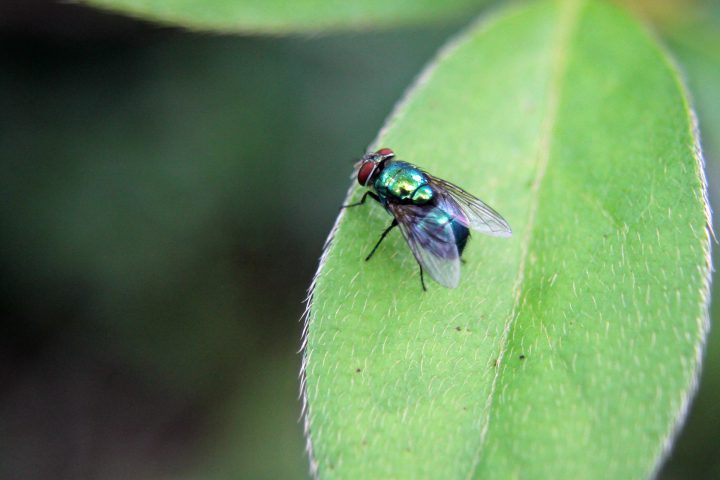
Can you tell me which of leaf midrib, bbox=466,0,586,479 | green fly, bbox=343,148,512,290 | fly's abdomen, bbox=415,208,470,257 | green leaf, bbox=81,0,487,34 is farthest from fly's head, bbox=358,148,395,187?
green leaf, bbox=81,0,487,34

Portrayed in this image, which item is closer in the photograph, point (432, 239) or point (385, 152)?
point (432, 239)

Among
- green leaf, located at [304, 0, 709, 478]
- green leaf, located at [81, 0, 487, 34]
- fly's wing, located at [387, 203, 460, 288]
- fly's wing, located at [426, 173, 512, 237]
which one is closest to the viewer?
green leaf, located at [304, 0, 709, 478]

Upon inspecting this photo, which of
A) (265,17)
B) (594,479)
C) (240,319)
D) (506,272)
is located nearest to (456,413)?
(594,479)

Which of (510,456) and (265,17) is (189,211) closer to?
(265,17)

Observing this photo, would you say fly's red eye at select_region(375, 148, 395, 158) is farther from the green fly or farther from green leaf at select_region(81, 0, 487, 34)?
green leaf at select_region(81, 0, 487, 34)

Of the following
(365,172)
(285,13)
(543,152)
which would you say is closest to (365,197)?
(365,172)

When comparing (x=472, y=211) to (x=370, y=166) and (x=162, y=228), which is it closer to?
(x=370, y=166)

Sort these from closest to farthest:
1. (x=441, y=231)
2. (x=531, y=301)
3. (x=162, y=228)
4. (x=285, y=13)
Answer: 1. (x=531, y=301)
2. (x=441, y=231)
3. (x=285, y=13)
4. (x=162, y=228)

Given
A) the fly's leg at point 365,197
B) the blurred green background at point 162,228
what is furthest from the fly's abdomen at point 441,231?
the blurred green background at point 162,228
